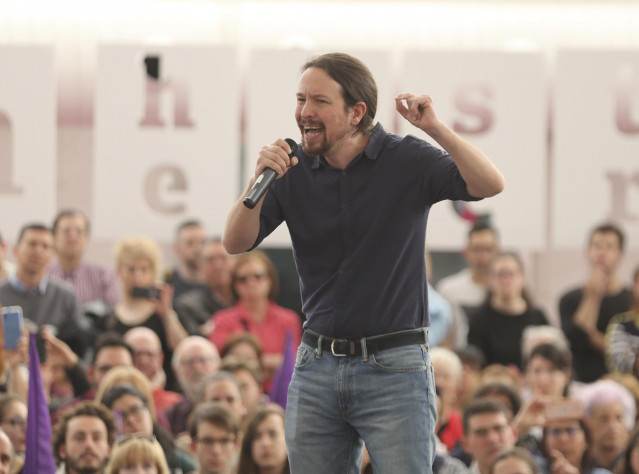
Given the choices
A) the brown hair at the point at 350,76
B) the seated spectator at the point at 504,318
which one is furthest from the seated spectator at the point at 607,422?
the brown hair at the point at 350,76

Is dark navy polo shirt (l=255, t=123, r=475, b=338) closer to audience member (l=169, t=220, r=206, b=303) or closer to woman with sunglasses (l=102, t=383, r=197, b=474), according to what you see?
woman with sunglasses (l=102, t=383, r=197, b=474)

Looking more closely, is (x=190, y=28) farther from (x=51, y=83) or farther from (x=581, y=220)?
(x=581, y=220)

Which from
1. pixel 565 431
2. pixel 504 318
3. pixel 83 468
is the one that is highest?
pixel 504 318

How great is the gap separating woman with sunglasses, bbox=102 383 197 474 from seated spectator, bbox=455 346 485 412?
162 centimetres

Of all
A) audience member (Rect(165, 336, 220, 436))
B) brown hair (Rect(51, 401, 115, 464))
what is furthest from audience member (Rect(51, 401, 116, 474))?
audience member (Rect(165, 336, 220, 436))

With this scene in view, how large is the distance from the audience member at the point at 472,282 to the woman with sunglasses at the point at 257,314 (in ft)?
2.79

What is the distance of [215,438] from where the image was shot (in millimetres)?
5137

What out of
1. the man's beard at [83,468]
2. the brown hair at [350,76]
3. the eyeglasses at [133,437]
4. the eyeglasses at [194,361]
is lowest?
the man's beard at [83,468]

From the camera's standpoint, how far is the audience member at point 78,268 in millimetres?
6637

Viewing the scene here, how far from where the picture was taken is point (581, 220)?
7789mm

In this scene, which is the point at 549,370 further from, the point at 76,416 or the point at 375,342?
the point at 375,342

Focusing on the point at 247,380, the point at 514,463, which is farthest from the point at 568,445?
the point at 247,380

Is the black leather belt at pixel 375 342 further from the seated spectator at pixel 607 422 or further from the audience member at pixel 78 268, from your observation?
the audience member at pixel 78 268

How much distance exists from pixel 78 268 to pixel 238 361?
1.33m
